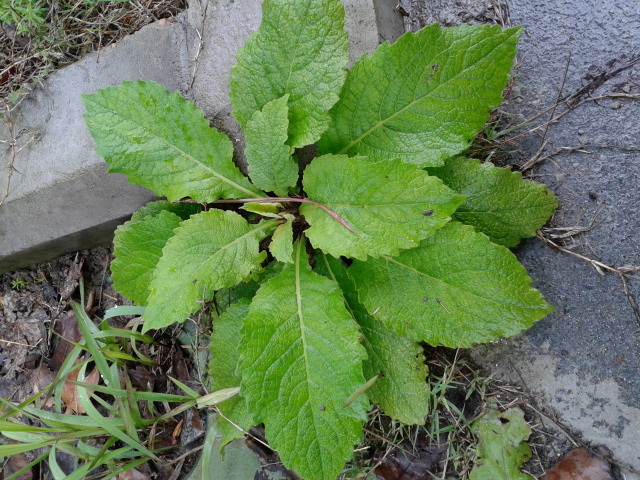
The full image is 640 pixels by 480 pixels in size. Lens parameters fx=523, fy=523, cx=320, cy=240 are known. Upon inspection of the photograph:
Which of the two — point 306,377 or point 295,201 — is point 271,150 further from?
point 306,377

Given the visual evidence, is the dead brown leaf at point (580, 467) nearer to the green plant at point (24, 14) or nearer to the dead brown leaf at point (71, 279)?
the dead brown leaf at point (71, 279)

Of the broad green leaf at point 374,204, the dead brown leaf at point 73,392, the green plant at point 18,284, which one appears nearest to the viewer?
the broad green leaf at point 374,204

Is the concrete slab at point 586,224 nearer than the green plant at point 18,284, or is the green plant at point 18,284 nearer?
the concrete slab at point 586,224

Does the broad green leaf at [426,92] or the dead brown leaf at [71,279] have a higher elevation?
the broad green leaf at [426,92]

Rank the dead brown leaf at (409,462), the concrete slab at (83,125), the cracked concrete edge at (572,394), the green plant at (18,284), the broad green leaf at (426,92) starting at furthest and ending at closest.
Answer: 1. the green plant at (18,284)
2. the concrete slab at (83,125)
3. the dead brown leaf at (409,462)
4. the cracked concrete edge at (572,394)
5. the broad green leaf at (426,92)

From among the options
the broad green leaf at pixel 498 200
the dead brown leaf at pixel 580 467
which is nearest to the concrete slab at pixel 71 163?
the broad green leaf at pixel 498 200

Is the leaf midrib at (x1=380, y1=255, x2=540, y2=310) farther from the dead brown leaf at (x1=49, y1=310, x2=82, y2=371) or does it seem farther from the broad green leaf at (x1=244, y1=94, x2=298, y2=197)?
the dead brown leaf at (x1=49, y1=310, x2=82, y2=371)

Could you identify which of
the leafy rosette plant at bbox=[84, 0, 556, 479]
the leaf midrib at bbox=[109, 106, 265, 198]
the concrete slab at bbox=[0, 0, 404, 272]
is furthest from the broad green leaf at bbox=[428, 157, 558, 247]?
the leaf midrib at bbox=[109, 106, 265, 198]
